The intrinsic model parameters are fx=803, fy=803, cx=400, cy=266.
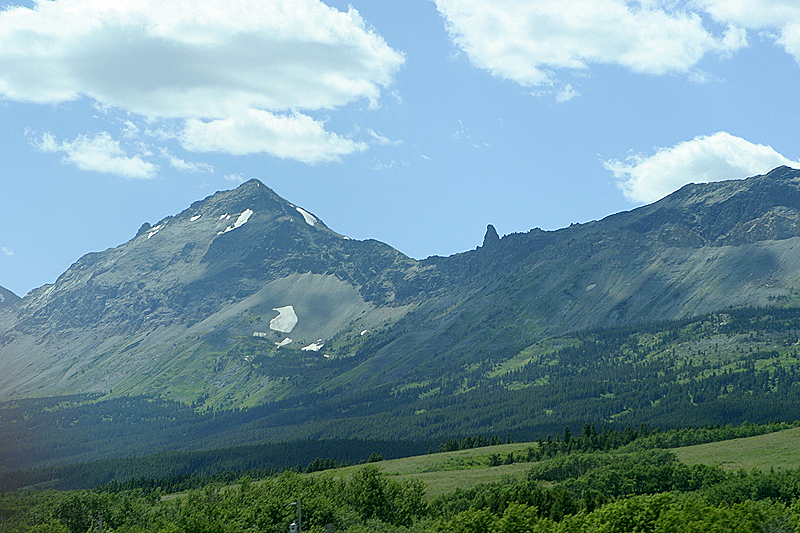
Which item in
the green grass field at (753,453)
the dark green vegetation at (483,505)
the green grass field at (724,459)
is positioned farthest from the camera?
the green grass field at (724,459)

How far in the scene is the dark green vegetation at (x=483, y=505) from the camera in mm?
92250

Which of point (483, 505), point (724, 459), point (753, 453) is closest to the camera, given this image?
point (483, 505)

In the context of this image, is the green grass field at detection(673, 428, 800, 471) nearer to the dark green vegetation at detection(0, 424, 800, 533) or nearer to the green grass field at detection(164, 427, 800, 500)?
the green grass field at detection(164, 427, 800, 500)

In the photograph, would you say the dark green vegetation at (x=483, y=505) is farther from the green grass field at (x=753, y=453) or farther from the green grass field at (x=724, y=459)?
the green grass field at (x=753, y=453)

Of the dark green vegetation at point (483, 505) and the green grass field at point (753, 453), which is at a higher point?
the dark green vegetation at point (483, 505)

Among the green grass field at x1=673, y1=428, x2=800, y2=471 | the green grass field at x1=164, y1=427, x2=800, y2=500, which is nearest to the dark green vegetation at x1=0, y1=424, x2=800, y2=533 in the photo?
the green grass field at x1=164, y1=427, x2=800, y2=500

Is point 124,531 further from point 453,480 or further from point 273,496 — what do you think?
point 453,480

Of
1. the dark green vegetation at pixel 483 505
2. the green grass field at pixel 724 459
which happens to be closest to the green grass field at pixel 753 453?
the green grass field at pixel 724 459

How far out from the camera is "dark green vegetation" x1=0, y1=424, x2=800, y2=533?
303ft

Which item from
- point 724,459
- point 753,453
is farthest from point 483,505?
point 753,453

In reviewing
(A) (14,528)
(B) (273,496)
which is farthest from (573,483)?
(A) (14,528)

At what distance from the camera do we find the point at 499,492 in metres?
132

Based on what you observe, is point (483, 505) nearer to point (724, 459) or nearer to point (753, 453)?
point (724, 459)

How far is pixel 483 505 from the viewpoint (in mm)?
127688
